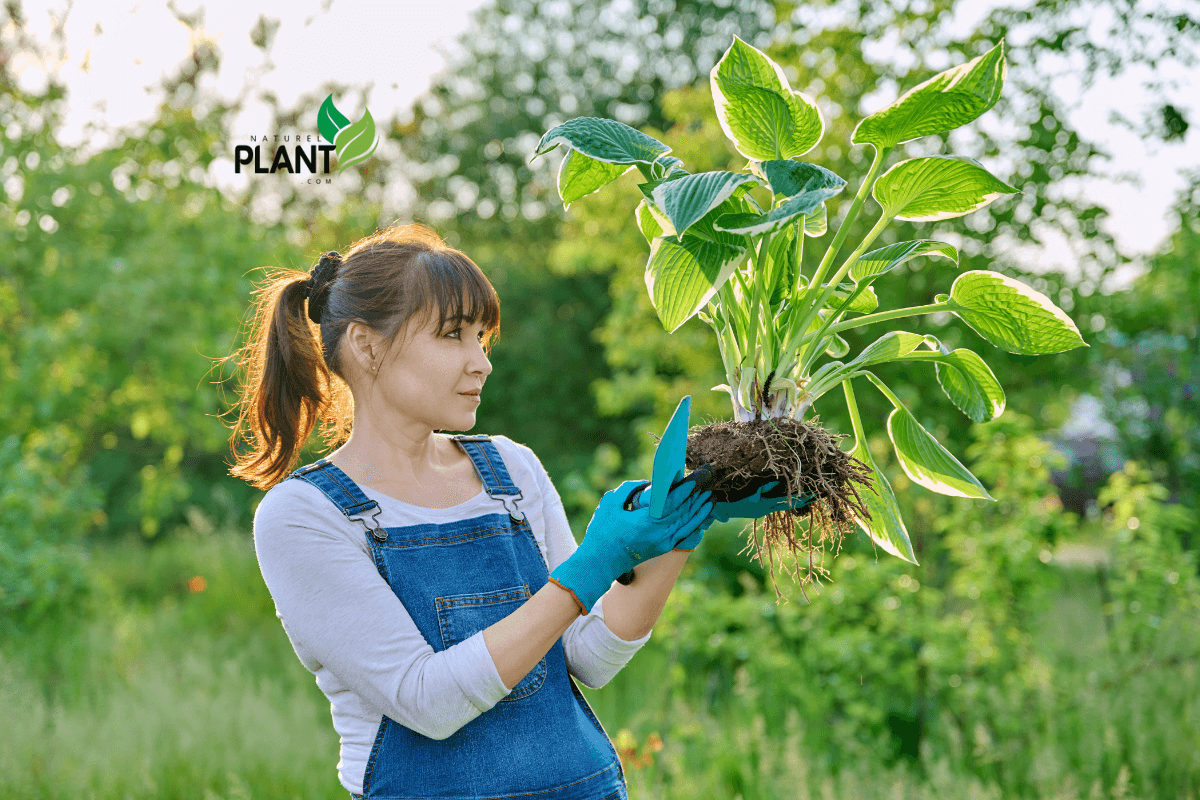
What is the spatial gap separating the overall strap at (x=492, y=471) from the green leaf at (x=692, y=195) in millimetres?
632

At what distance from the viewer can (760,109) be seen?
1402 mm

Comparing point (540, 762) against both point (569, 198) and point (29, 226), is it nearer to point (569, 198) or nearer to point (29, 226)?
point (569, 198)

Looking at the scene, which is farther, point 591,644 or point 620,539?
point 591,644

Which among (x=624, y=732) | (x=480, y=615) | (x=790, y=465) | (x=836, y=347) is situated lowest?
(x=624, y=732)

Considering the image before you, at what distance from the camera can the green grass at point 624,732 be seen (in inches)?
122

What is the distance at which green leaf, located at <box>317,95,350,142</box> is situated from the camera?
435cm

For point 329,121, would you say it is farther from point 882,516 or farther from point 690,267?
point 882,516

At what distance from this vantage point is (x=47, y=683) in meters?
4.55

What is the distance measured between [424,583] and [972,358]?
1.07 m

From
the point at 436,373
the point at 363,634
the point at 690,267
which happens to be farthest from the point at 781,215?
the point at 363,634

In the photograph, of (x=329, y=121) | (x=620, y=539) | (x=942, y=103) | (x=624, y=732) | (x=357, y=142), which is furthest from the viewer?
(x=357, y=142)

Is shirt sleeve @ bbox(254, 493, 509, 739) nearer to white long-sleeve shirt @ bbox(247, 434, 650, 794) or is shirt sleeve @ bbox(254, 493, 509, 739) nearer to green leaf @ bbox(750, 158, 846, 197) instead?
white long-sleeve shirt @ bbox(247, 434, 650, 794)

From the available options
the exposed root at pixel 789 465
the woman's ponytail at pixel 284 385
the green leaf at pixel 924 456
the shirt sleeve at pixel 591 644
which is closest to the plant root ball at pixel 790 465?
the exposed root at pixel 789 465

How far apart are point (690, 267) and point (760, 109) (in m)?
0.28
